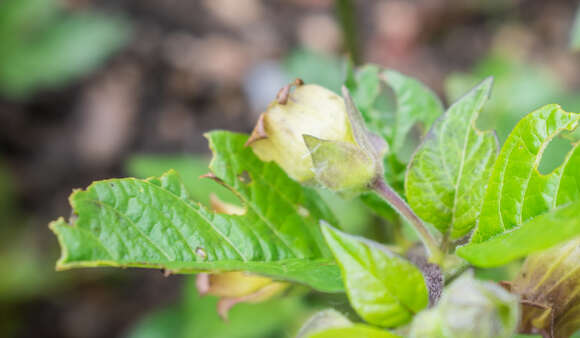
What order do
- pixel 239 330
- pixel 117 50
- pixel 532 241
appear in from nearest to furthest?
pixel 532 241 < pixel 239 330 < pixel 117 50

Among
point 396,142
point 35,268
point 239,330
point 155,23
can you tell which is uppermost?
point 155,23

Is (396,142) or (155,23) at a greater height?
(155,23)

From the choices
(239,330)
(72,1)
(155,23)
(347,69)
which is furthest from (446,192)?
(72,1)

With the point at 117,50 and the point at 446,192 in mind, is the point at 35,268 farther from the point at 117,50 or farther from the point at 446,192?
the point at 446,192

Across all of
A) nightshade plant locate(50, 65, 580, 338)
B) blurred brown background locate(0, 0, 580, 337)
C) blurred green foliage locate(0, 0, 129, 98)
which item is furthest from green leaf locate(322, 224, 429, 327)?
blurred green foliage locate(0, 0, 129, 98)


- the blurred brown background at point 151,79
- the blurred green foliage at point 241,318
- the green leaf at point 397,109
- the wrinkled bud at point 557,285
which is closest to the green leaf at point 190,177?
the blurred green foliage at point 241,318

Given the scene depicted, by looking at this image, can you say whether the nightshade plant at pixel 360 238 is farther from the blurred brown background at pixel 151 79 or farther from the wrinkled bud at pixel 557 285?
the blurred brown background at pixel 151 79

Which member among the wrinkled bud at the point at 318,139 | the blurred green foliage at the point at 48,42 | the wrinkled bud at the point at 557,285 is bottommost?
the wrinkled bud at the point at 557,285
